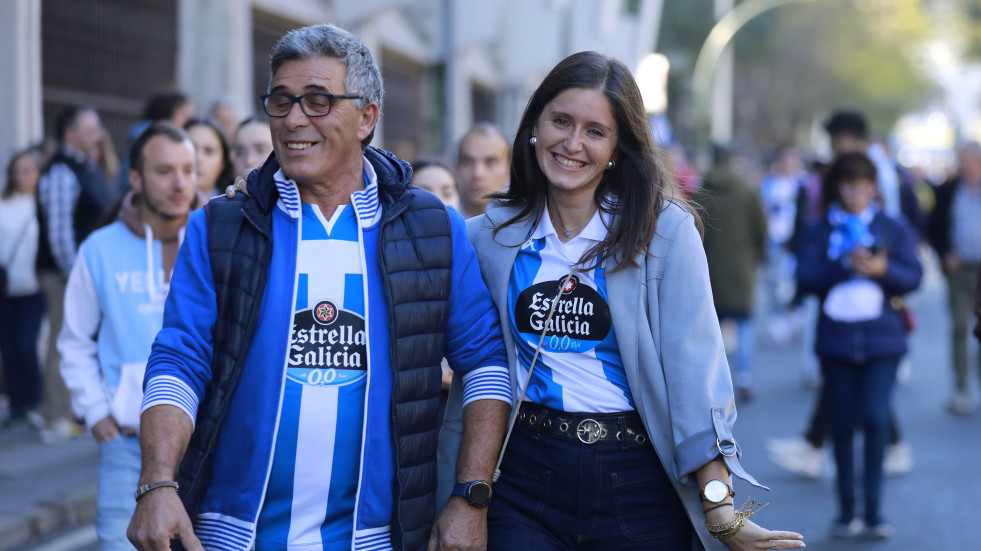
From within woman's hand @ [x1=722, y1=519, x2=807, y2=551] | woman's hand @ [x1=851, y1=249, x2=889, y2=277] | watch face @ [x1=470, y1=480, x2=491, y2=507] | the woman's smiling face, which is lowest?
woman's hand @ [x1=722, y1=519, x2=807, y2=551]

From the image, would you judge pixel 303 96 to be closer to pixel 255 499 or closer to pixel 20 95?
pixel 255 499

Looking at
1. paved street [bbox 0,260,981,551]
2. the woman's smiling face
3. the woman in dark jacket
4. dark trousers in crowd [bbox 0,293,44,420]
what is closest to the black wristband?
the woman's smiling face

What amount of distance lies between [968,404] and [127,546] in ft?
26.7

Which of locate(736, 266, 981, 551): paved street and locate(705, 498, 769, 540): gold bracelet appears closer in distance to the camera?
locate(705, 498, 769, 540): gold bracelet

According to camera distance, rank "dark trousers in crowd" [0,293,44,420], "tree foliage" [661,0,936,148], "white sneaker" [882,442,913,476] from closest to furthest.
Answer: "white sneaker" [882,442,913,476] < "dark trousers in crowd" [0,293,44,420] < "tree foliage" [661,0,936,148]

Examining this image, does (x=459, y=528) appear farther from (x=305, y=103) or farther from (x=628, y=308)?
(x=305, y=103)

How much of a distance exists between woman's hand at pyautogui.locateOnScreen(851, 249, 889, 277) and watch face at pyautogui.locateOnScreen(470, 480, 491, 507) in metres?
Answer: 4.03

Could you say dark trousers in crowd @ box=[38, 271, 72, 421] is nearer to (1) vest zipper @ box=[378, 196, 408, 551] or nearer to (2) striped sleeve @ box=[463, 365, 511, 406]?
(2) striped sleeve @ box=[463, 365, 511, 406]

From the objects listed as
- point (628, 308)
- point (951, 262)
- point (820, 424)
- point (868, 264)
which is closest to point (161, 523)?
point (628, 308)

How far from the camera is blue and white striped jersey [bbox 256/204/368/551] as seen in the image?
A: 9.64 ft

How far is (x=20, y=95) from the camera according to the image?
10.1 m

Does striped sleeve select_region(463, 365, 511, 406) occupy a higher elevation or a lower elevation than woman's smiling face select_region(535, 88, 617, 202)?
lower

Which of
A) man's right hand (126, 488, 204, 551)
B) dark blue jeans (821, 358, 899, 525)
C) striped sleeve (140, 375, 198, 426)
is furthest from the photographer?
dark blue jeans (821, 358, 899, 525)

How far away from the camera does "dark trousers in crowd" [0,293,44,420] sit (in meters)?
9.05
